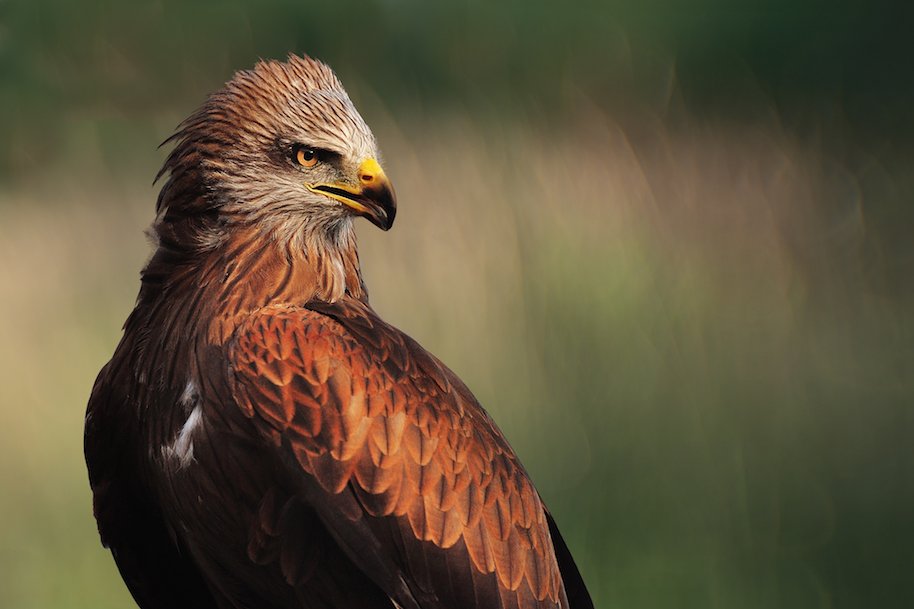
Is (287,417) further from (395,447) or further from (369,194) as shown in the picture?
(369,194)

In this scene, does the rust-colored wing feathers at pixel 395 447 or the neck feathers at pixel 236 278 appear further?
the neck feathers at pixel 236 278

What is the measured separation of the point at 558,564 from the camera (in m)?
3.62

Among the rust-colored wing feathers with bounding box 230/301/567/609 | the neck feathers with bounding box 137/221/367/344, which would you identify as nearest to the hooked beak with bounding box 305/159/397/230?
the neck feathers with bounding box 137/221/367/344

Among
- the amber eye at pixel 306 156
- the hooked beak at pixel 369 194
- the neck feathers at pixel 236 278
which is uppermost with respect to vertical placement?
the amber eye at pixel 306 156

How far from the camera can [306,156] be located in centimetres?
322

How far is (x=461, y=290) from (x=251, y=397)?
3327mm

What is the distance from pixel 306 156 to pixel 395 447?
2.62 ft

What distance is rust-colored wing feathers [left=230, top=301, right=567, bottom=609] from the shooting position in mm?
2975

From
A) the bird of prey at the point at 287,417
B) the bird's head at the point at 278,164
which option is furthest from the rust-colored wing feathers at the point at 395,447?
the bird's head at the point at 278,164

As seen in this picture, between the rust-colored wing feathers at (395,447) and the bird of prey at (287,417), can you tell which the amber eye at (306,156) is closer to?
the bird of prey at (287,417)

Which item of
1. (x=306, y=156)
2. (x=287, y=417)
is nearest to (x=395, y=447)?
(x=287, y=417)

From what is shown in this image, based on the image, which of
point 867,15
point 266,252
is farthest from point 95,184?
point 867,15

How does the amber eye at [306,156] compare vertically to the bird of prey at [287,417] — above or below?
above

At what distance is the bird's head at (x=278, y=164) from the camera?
3189mm
